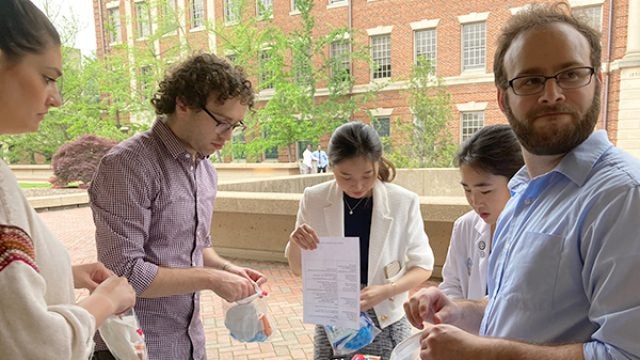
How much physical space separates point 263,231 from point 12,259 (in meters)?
5.25

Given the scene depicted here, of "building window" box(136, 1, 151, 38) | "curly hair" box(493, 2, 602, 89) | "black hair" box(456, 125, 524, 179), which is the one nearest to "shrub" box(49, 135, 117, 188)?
"building window" box(136, 1, 151, 38)

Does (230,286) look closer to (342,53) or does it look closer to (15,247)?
(15,247)

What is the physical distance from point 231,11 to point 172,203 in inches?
799

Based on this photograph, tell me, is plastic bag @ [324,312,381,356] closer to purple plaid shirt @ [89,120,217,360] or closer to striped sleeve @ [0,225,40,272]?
purple plaid shirt @ [89,120,217,360]

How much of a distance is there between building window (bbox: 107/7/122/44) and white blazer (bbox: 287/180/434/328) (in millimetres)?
22355

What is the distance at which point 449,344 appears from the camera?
1156 millimetres

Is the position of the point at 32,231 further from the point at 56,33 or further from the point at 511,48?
the point at 511,48

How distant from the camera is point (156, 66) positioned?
1933 centimetres

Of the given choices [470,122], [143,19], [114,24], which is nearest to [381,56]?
[470,122]

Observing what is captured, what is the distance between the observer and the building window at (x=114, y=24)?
882 inches

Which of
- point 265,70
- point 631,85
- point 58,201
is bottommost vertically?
point 58,201

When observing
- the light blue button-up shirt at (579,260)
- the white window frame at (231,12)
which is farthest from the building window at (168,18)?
the light blue button-up shirt at (579,260)

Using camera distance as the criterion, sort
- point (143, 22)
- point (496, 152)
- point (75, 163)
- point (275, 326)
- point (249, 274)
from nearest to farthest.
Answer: point (496, 152) → point (249, 274) → point (275, 326) → point (75, 163) → point (143, 22)

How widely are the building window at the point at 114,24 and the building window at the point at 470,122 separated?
1635 cm
